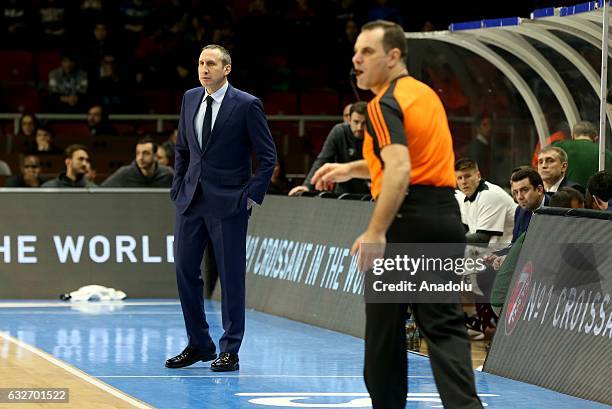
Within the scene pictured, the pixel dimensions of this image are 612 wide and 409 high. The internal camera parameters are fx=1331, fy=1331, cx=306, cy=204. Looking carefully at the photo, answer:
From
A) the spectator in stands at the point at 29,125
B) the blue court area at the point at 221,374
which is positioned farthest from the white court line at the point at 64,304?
the spectator in stands at the point at 29,125

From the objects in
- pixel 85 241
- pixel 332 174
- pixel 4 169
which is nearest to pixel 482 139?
pixel 85 241

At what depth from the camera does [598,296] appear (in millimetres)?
7910

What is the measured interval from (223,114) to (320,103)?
1203 centimetres

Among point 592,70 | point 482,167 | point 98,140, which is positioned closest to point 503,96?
point 482,167

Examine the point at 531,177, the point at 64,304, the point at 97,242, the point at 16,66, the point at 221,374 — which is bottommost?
the point at 64,304

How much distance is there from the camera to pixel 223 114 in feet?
30.1

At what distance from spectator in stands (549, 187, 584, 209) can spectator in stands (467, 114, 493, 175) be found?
6.51 metres

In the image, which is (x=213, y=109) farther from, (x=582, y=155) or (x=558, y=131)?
(x=558, y=131)

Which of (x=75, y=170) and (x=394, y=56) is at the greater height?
(x=394, y=56)

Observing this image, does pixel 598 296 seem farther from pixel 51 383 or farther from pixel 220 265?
pixel 51 383

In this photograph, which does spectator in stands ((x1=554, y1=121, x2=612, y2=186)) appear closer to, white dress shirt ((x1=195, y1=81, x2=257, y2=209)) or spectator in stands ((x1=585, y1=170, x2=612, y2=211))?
spectator in stands ((x1=585, y1=170, x2=612, y2=211))

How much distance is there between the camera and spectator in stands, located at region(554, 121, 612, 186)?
12055mm

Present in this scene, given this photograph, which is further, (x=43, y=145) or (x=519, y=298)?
(x=43, y=145)

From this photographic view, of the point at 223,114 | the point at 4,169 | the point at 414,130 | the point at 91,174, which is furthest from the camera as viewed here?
the point at 4,169
